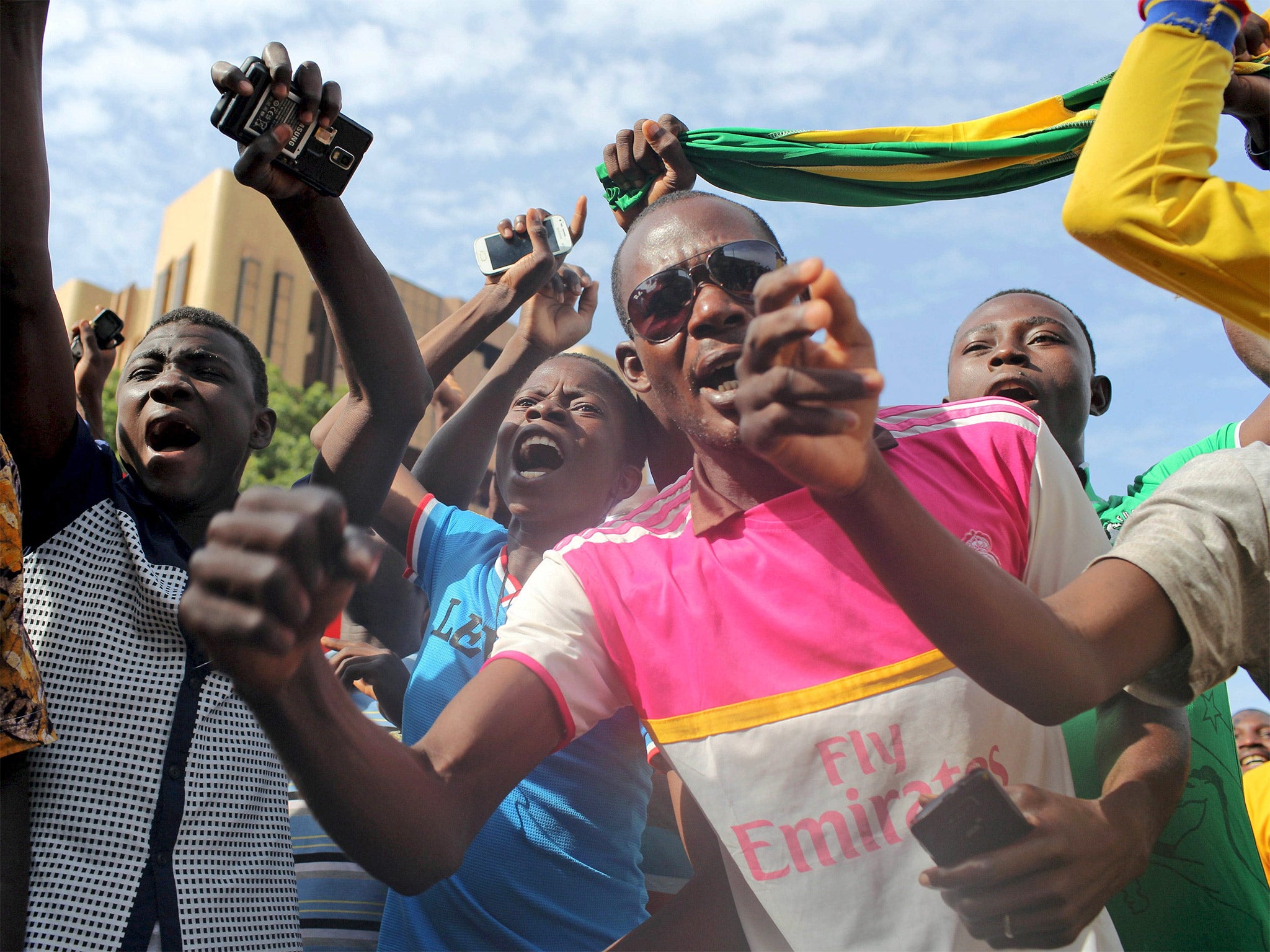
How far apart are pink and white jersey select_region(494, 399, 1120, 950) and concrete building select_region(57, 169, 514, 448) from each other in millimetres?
19600

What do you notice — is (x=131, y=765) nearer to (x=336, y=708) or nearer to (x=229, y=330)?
(x=336, y=708)

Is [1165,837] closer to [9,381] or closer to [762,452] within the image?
[762,452]

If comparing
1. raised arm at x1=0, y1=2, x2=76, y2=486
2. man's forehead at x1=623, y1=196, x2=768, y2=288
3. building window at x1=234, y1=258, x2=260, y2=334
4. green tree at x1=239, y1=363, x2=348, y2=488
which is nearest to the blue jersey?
man's forehead at x1=623, y1=196, x2=768, y2=288

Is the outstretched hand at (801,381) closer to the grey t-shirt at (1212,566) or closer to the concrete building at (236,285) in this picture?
the grey t-shirt at (1212,566)

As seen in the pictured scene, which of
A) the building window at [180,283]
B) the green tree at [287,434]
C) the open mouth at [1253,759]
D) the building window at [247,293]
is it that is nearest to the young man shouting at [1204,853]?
the open mouth at [1253,759]

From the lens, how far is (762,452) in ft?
4.51

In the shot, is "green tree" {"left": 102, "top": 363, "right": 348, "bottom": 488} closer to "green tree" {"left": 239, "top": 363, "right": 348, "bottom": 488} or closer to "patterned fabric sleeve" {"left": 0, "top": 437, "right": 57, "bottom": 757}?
"green tree" {"left": 239, "top": 363, "right": 348, "bottom": 488}

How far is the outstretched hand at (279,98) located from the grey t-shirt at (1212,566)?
71.3 inches

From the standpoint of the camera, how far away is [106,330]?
12.5ft

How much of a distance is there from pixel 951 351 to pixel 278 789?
8.51 ft

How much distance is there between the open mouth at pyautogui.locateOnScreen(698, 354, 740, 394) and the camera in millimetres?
2248

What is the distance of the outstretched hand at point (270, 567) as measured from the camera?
4.08ft

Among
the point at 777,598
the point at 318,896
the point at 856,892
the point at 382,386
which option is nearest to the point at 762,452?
the point at 777,598

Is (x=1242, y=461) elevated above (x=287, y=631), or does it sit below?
above
